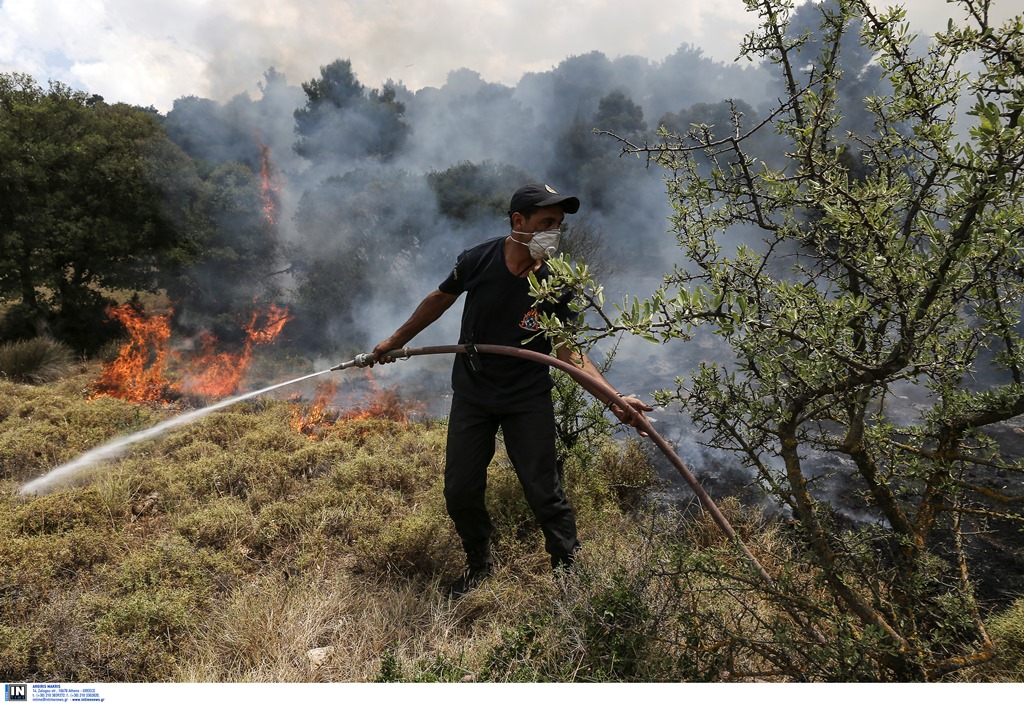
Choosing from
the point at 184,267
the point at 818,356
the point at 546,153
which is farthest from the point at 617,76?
the point at 818,356

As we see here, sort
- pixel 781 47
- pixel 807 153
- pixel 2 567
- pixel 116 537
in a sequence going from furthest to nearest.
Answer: pixel 116 537 < pixel 2 567 < pixel 781 47 < pixel 807 153

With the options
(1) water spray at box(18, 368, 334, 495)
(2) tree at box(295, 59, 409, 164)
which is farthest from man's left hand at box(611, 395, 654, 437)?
(2) tree at box(295, 59, 409, 164)

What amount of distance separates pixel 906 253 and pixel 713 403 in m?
0.77

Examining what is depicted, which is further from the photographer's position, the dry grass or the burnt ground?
the burnt ground

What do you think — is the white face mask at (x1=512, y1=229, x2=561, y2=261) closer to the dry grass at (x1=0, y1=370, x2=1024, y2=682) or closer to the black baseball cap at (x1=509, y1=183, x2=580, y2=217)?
the black baseball cap at (x1=509, y1=183, x2=580, y2=217)

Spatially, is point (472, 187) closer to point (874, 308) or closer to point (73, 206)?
point (73, 206)

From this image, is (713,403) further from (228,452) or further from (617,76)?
(617,76)

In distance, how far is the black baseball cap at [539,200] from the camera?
8.91ft

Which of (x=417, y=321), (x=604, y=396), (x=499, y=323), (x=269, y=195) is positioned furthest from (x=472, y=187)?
(x=604, y=396)

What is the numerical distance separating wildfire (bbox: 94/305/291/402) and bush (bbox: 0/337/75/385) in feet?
2.12

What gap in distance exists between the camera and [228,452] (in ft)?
16.7

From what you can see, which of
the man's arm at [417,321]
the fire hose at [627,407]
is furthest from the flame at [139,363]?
the fire hose at [627,407]

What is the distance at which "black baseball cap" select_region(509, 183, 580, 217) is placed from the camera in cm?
272

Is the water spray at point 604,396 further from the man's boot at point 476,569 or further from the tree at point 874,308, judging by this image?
the man's boot at point 476,569
